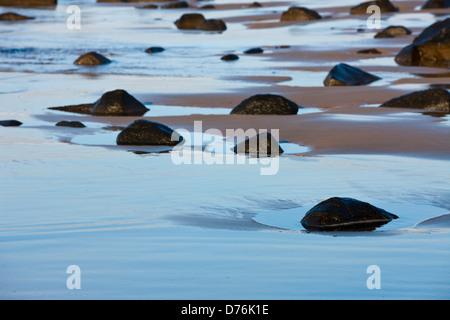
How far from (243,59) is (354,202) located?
10670 millimetres

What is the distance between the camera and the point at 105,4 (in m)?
37.2

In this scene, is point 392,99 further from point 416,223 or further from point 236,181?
point 416,223

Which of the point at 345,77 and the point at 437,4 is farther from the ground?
the point at 437,4

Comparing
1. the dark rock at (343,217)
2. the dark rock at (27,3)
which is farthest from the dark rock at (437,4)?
the dark rock at (343,217)

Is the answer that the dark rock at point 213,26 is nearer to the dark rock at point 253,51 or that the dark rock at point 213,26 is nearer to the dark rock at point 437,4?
the dark rock at point 253,51

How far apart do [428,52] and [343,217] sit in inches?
409

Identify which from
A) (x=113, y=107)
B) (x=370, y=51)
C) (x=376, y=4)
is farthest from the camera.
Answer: (x=376, y=4)

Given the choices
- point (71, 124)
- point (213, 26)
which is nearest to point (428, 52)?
point (71, 124)

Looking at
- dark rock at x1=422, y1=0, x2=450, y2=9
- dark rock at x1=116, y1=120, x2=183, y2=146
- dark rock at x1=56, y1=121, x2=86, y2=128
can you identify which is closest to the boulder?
dark rock at x1=56, y1=121, x2=86, y2=128

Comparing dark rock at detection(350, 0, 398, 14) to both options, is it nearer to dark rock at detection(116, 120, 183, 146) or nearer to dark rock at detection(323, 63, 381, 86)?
dark rock at detection(323, 63, 381, 86)

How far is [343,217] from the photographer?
4391 mm

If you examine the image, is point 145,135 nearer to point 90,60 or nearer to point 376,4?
point 90,60

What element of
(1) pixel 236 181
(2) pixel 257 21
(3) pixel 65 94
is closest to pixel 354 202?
(1) pixel 236 181

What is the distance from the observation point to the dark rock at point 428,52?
13.9 meters
